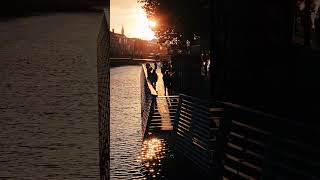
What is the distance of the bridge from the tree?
1438 centimetres

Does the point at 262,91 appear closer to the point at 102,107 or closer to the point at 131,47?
the point at 102,107

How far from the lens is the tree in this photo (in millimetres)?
29281

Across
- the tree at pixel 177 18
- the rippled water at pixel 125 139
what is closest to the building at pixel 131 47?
the tree at pixel 177 18

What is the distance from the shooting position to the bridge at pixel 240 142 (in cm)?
634

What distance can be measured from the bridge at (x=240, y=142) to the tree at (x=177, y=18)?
566 inches

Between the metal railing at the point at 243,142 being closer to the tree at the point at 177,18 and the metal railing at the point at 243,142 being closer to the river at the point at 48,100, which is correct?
the river at the point at 48,100

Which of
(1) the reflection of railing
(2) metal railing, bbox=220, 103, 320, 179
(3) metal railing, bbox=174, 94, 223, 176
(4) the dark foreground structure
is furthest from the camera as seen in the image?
(3) metal railing, bbox=174, 94, 223, 176

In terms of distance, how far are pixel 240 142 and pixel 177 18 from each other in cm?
2255

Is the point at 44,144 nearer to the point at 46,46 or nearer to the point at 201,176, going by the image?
the point at 46,46

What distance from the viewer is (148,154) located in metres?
13.4

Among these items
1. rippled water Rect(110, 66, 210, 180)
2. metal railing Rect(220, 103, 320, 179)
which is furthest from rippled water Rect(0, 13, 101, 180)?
rippled water Rect(110, 66, 210, 180)

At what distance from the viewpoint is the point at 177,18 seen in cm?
3072

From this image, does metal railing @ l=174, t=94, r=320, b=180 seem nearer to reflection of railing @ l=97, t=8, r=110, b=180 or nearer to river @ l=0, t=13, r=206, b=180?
reflection of railing @ l=97, t=8, r=110, b=180

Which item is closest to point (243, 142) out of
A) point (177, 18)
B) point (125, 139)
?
point (125, 139)
